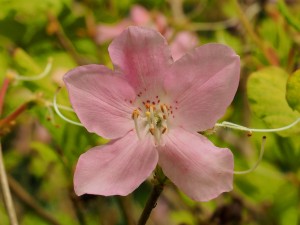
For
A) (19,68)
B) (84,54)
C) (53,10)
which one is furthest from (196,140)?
(84,54)

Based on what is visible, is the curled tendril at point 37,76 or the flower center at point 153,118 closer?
the flower center at point 153,118

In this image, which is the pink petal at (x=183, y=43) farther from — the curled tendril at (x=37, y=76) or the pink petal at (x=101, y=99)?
the pink petal at (x=101, y=99)

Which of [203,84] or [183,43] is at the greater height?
[203,84]

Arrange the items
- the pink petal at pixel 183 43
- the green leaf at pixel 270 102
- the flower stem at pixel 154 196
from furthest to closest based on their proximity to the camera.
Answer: the pink petal at pixel 183 43 < the green leaf at pixel 270 102 < the flower stem at pixel 154 196

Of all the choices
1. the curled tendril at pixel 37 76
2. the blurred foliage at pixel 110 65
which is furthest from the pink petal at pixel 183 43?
the curled tendril at pixel 37 76

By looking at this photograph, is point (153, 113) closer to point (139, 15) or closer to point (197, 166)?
point (197, 166)

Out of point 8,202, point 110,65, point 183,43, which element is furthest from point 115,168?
point 183,43

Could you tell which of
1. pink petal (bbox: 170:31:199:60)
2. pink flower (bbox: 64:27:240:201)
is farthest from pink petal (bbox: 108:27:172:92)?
pink petal (bbox: 170:31:199:60)
